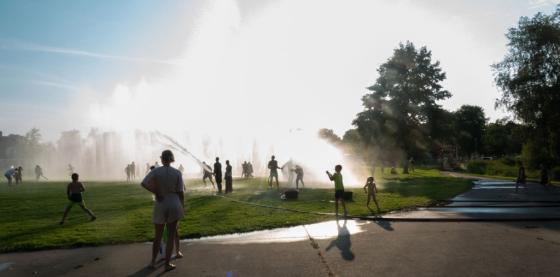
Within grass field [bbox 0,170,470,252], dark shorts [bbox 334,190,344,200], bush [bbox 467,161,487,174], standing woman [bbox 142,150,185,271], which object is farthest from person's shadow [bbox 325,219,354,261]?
bush [bbox 467,161,487,174]

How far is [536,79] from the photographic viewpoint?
42531 mm

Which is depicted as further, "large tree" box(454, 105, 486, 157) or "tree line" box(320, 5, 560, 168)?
"large tree" box(454, 105, 486, 157)

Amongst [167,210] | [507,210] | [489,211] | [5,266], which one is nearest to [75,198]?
[5,266]

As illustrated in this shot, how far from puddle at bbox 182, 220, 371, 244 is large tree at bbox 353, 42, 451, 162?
4926 centimetres

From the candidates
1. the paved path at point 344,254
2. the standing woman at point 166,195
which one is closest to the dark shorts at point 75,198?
the paved path at point 344,254

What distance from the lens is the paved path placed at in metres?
7.73

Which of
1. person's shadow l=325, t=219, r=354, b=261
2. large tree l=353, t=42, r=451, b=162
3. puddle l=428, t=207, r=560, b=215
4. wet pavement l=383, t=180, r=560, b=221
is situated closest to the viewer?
person's shadow l=325, t=219, r=354, b=261

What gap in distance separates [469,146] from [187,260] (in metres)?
132

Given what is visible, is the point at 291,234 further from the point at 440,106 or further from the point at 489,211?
the point at 440,106

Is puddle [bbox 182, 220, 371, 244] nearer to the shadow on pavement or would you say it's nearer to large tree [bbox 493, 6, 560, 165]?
the shadow on pavement

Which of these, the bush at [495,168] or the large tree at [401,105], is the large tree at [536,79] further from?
the large tree at [401,105]

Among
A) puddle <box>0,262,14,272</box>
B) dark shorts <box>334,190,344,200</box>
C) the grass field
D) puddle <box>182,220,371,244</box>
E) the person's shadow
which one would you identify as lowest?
the person's shadow

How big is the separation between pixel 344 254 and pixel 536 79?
41488 mm

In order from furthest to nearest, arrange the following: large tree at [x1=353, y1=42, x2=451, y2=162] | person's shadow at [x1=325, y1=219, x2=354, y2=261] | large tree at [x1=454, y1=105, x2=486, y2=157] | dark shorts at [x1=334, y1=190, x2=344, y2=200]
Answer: large tree at [x1=454, y1=105, x2=486, y2=157], large tree at [x1=353, y1=42, x2=451, y2=162], dark shorts at [x1=334, y1=190, x2=344, y2=200], person's shadow at [x1=325, y1=219, x2=354, y2=261]
